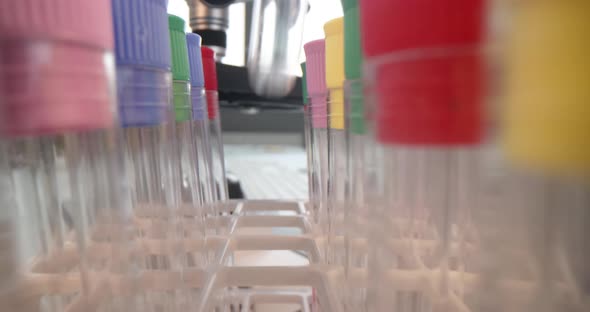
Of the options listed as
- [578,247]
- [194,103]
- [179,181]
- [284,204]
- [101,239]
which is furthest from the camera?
[284,204]

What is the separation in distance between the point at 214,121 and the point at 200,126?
0.43 ft

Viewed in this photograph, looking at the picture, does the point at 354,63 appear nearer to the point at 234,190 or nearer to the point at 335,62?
the point at 335,62

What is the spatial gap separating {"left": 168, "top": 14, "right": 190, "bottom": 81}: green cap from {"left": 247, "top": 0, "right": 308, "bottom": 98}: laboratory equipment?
23.2 inches

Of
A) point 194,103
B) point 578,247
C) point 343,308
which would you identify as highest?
point 194,103

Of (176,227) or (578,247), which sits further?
(176,227)

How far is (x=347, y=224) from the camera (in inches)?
14.0

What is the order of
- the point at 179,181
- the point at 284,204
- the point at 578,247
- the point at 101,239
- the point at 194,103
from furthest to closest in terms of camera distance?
the point at 284,204 < the point at 194,103 < the point at 179,181 < the point at 101,239 < the point at 578,247

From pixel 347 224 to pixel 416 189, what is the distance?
11 cm

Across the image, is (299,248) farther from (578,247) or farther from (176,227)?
(578,247)

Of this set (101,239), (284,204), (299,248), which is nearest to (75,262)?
(101,239)

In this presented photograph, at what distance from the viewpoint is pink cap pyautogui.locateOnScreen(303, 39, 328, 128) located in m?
0.47

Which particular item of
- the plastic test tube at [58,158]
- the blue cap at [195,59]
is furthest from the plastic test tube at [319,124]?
the plastic test tube at [58,158]

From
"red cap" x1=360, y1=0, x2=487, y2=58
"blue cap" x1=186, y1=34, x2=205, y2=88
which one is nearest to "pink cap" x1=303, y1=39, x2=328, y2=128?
"blue cap" x1=186, y1=34, x2=205, y2=88

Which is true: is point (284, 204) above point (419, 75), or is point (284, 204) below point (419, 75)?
below
